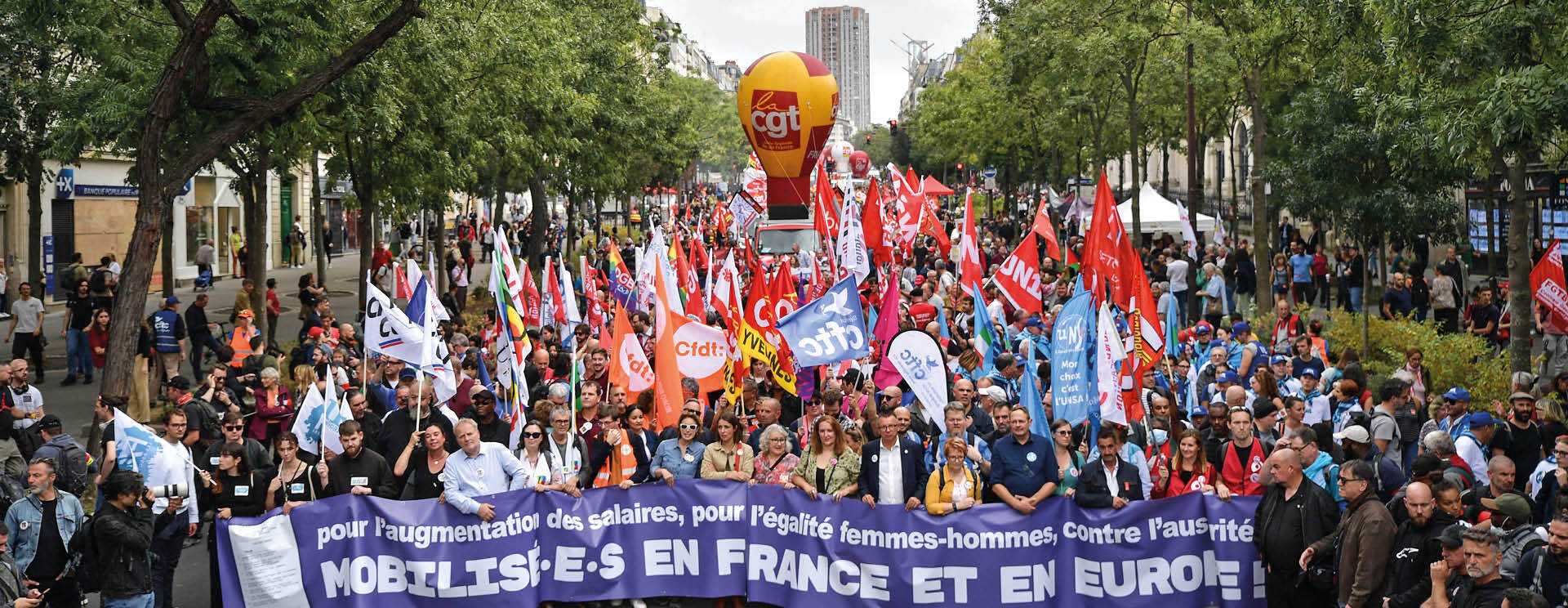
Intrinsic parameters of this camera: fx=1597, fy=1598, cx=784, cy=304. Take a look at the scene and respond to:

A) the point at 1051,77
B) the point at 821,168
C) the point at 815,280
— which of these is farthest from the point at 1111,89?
the point at 815,280

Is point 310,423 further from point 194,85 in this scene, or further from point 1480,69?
point 1480,69

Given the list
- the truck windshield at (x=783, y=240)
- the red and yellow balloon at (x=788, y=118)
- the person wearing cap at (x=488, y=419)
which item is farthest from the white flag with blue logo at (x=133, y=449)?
the red and yellow balloon at (x=788, y=118)

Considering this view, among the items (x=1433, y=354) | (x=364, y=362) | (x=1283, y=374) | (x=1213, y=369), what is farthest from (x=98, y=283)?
(x=1433, y=354)

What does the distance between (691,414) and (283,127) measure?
1046 cm

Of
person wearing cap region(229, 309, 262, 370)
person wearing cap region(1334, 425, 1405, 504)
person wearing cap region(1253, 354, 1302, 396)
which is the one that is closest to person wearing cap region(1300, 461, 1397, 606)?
person wearing cap region(1334, 425, 1405, 504)

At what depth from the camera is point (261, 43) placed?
53.6 ft

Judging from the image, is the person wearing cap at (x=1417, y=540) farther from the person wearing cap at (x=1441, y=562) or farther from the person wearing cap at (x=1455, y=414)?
the person wearing cap at (x=1455, y=414)

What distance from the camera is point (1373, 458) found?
410 inches

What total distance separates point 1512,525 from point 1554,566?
4.77ft

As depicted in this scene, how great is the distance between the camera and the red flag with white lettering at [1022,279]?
17.5 m

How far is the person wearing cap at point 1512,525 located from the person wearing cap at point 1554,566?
48cm

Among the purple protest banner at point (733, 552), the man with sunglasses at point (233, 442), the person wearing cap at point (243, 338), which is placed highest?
the person wearing cap at point (243, 338)

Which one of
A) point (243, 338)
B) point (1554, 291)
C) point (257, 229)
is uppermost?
point (257, 229)

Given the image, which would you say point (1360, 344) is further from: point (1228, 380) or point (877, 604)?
point (877, 604)
